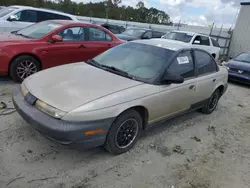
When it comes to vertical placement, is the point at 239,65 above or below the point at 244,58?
below

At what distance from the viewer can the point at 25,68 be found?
5.57 meters

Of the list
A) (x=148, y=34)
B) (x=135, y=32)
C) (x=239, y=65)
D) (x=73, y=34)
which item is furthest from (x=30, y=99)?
(x=148, y=34)

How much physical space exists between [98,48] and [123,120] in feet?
12.7

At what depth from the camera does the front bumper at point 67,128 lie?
108 inches

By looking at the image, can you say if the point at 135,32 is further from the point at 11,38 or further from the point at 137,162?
the point at 137,162

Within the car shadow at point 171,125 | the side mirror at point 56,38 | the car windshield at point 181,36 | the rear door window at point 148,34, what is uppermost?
the side mirror at point 56,38

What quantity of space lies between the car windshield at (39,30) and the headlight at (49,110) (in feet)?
10.9

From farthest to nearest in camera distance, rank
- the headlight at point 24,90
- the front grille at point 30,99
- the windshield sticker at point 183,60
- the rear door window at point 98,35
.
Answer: the rear door window at point 98,35 → the windshield sticker at point 183,60 → the headlight at point 24,90 → the front grille at point 30,99

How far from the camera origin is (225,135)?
4520mm

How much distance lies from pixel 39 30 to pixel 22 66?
1.14 metres

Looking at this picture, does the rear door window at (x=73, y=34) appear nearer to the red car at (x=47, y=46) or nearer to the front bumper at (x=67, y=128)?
the red car at (x=47, y=46)

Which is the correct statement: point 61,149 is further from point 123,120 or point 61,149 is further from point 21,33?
point 21,33

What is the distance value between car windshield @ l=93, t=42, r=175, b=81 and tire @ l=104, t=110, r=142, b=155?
2.09ft

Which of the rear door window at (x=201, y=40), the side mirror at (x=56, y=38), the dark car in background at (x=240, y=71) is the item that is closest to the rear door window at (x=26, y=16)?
the side mirror at (x=56, y=38)
